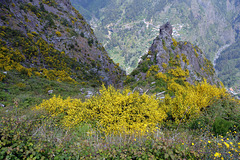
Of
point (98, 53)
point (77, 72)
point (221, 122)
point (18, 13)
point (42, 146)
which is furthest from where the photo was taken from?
point (98, 53)

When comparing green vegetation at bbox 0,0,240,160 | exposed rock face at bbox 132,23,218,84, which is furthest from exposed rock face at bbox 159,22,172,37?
green vegetation at bbox 0,0,240,160

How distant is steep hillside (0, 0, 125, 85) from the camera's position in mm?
16797

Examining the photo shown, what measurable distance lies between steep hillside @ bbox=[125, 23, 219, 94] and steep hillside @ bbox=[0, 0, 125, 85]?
10.1m

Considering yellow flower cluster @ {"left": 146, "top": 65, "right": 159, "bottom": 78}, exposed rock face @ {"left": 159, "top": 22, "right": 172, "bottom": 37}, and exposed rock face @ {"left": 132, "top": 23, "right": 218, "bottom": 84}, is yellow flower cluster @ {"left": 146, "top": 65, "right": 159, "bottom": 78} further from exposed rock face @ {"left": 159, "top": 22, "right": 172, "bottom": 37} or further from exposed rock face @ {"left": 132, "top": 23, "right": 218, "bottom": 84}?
exposed rock face @ {"left": 159, "top": 22, "right": 172, "bottom": 37}

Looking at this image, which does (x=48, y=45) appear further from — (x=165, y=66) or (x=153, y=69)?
(x=165, y=66)

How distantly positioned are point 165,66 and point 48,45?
71.7 ft

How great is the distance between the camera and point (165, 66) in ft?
74.7

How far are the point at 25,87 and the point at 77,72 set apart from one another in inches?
462

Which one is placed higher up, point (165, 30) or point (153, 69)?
point (165, 30)

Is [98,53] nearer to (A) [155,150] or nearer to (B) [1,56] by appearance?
(B) [1,56]

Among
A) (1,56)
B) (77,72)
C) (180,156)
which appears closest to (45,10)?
(77,72)

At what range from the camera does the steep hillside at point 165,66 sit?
19000mm

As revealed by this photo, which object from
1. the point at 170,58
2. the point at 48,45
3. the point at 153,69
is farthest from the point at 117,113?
the point at 170,58

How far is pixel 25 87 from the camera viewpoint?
1311 cm
